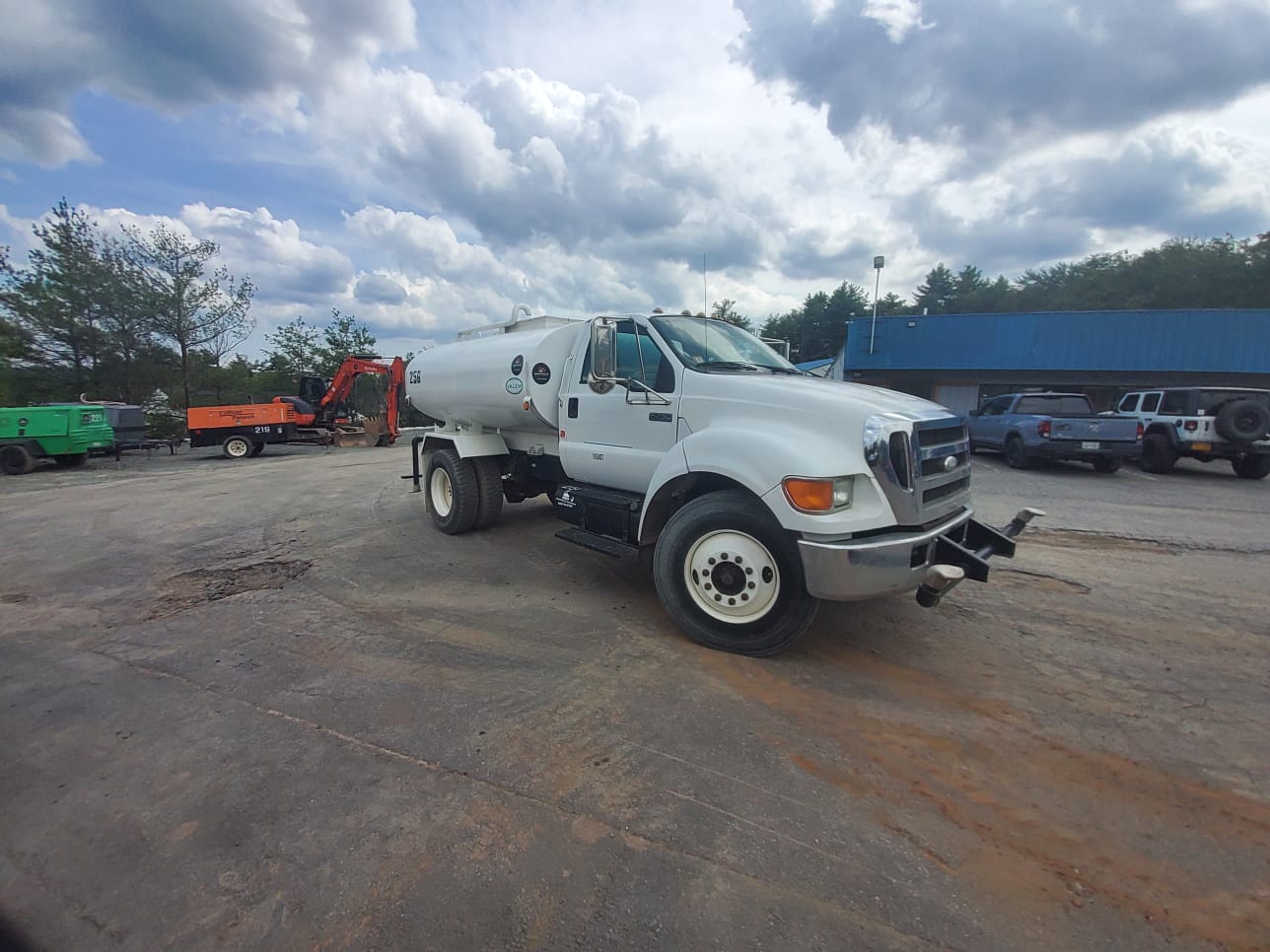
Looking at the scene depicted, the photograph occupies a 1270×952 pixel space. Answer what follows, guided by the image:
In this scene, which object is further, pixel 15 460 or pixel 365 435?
pixel 365 435

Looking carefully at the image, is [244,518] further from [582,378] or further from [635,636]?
[635,636]

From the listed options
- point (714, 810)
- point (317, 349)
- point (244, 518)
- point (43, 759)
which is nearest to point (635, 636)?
point (714, 810)

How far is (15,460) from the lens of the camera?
13.8 meters

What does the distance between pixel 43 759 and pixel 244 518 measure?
5.88 m

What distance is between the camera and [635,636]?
13.4 feet

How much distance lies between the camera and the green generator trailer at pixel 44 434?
13.8m

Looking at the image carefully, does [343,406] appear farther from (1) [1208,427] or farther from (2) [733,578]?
(1) [1208,427]

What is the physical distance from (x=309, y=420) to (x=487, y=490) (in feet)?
54.6

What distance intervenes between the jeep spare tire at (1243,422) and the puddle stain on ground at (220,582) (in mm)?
15512

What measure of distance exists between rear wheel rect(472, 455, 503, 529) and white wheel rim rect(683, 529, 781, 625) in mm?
3632

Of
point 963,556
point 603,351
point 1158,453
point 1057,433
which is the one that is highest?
point 603,351

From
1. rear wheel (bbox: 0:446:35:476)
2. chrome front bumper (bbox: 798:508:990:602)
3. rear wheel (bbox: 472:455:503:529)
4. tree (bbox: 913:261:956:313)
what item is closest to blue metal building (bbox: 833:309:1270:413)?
rear wheel (bbox: 472:455:503:529)

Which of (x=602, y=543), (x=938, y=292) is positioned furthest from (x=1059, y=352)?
(x=938, y=292)

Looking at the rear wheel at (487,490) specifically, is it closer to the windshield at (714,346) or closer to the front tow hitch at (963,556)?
the windshield at (714,346)
